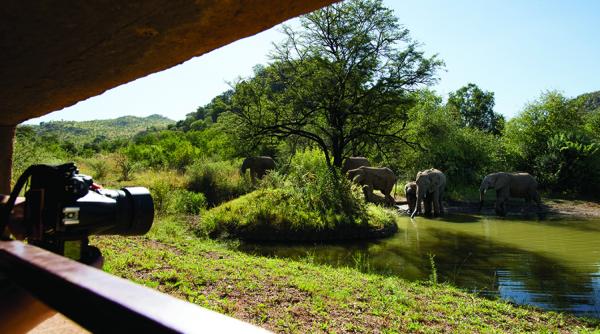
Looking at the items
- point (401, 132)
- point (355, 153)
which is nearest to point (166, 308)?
point (401, 132)

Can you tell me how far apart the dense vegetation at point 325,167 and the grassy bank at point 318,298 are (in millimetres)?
30

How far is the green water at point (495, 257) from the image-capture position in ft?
20.7

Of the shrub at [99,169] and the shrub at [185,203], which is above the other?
the shrub at [99,169]

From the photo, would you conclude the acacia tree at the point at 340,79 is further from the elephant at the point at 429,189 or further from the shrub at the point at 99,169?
the shrub at the point at 99,169

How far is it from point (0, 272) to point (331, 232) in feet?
33.3

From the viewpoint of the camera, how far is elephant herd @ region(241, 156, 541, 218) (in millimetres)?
16391

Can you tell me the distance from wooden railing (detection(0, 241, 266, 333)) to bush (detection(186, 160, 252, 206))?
14.3m

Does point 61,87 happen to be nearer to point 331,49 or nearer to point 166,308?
point 166,308

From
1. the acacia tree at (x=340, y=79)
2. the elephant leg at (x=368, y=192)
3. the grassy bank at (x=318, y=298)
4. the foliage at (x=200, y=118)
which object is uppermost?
the foliage at (x=200, y=118)

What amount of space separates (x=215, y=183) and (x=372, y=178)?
258 inches

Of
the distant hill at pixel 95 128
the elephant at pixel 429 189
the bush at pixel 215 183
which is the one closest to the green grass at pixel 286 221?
the bush at pixel 215 183

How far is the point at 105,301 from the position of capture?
579 millimetres

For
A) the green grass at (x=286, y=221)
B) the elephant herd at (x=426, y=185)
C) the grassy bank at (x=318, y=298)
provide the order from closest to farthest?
the grassy bank at (x=318, y=298) → the green grass at (x=286, y=221) → the elephant herd at (x=426, y=185)

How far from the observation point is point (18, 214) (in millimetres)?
1160
